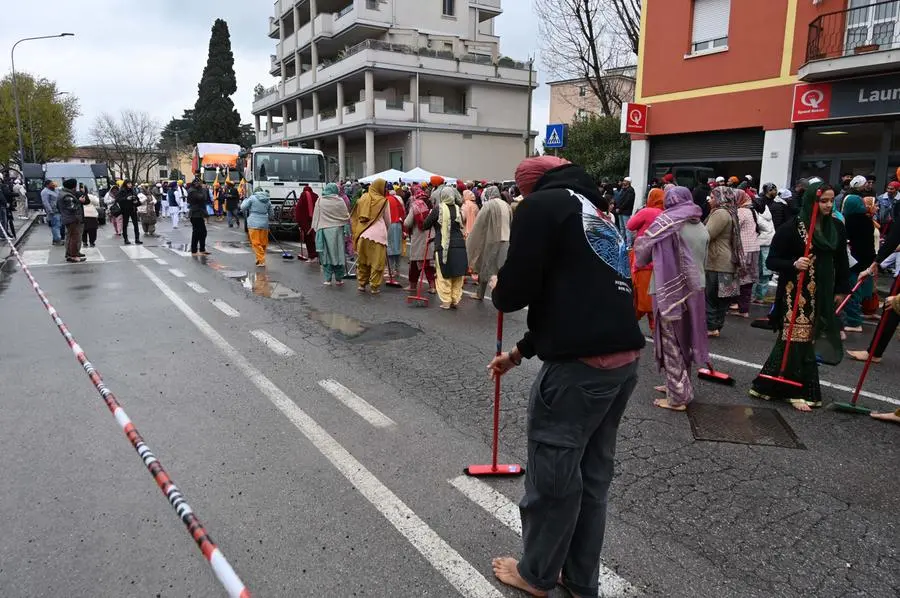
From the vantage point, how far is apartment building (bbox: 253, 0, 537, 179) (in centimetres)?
3312

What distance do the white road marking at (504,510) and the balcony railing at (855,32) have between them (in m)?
14.7

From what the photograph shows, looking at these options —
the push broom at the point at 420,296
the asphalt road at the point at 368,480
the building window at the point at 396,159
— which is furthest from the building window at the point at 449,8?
the asphalt road at the point at 368,480

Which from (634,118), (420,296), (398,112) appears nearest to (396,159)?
(398,112)

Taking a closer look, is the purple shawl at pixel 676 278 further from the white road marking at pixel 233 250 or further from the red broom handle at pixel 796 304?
the white road marking at pixel 233 250

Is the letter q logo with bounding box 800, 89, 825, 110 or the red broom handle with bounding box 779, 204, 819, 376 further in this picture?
the letter q logo with bounding box 800, 89, 825, 110

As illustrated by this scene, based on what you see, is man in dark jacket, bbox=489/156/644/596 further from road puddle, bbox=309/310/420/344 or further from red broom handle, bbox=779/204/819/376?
road puddle, bbox=309/310/420/344

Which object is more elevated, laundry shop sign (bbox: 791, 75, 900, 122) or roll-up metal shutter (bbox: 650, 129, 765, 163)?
laundry shop sign (bbox: 791, 75, 900, 122)

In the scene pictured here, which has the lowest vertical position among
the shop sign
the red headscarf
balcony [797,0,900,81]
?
the red headscarf

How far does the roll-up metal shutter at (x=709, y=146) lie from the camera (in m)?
16.5

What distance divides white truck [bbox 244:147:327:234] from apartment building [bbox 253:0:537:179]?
11519 millimetres

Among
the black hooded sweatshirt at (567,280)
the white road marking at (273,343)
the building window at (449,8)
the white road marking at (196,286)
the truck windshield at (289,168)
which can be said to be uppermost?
the building window at (449,8)

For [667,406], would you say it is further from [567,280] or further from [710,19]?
[710,19]

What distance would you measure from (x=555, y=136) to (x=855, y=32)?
23.4 feet

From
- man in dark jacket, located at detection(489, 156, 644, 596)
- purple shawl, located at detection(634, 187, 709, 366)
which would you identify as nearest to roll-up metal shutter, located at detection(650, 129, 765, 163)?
purple shawl, located at detection(634, 187, 709, 366)
